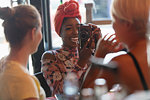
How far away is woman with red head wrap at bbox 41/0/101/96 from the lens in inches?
47.9

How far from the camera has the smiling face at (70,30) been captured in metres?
1.25

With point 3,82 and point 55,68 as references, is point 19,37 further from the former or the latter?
point 55,68

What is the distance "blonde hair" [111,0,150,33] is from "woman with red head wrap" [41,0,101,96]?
21.9 inches

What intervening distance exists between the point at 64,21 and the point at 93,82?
0.53 metres

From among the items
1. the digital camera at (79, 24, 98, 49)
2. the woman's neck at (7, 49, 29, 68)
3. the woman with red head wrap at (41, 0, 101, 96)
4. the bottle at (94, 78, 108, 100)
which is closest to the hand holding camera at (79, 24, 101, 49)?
the digital camera at (79, 24, 98, 49)

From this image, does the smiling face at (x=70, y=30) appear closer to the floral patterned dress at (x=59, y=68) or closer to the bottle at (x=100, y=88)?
the floral patterned dress at (x=59, y=68)

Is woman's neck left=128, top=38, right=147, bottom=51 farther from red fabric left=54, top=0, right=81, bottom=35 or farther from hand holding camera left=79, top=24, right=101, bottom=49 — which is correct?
red fabric left=54, top=0, right=81, bottom=35

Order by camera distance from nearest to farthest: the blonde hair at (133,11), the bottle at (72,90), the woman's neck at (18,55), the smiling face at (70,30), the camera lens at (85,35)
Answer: the blonde hair at (133,11)
the woman's neck at (18,55)
the bottle at (72,90)
the camera lens at (85,35)
the smiling face at (70,30)

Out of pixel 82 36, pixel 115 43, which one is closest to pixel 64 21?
pixel 82 36

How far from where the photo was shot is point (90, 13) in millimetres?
1791

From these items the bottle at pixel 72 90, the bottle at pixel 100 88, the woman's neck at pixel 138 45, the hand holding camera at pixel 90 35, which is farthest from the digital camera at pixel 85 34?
the woman's neck at pixel 138 45

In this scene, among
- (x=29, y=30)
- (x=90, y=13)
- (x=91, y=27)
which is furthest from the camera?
(x=90, y=13)

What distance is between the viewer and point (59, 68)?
1.25m

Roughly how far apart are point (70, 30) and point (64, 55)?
0.16m
